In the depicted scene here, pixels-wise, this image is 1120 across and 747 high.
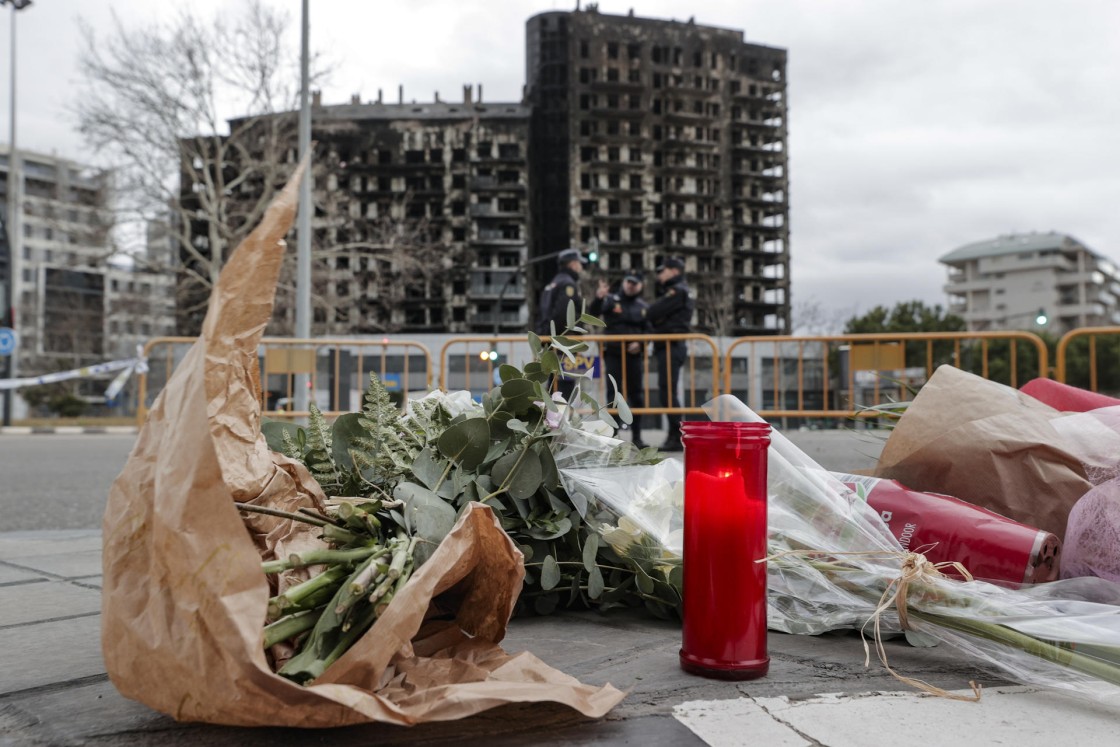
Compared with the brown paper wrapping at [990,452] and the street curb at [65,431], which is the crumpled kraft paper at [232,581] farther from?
the street curb at [65,431]

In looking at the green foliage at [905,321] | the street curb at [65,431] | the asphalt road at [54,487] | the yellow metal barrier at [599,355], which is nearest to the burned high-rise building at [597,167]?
the green foliage at [905,321]

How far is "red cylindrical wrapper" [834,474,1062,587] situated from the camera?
229 cm

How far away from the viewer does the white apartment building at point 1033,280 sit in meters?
108

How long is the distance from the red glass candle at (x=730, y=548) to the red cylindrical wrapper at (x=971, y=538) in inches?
27.4

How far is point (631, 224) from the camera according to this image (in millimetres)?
67312

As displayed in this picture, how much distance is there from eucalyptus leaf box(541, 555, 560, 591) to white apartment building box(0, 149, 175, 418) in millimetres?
22113

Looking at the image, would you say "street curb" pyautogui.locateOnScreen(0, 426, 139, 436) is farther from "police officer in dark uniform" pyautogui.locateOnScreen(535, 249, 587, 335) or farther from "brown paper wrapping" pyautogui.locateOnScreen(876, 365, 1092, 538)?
"brown paper wrapping" pyautogui.locateOnScreen(876, 365, 1092, 538)

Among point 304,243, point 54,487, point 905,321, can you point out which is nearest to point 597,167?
point 905,321

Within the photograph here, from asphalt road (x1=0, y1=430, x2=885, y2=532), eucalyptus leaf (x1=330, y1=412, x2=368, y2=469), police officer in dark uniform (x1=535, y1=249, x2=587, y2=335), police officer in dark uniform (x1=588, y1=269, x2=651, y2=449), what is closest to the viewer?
eucalyptus leaf (x1=330, y1=412, x2=368, y2=469)

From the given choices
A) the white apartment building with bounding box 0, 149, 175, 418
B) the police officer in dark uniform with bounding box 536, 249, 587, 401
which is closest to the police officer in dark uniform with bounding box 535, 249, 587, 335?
the police officer in dark uniform with bounding box 536, 249, 587, 401

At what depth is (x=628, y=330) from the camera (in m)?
10.5

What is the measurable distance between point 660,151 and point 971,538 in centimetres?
7082

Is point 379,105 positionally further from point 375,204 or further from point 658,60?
point 658,60

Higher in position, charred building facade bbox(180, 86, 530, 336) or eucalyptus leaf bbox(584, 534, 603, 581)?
charred building facade bbox(180, 86, 530, 336)
